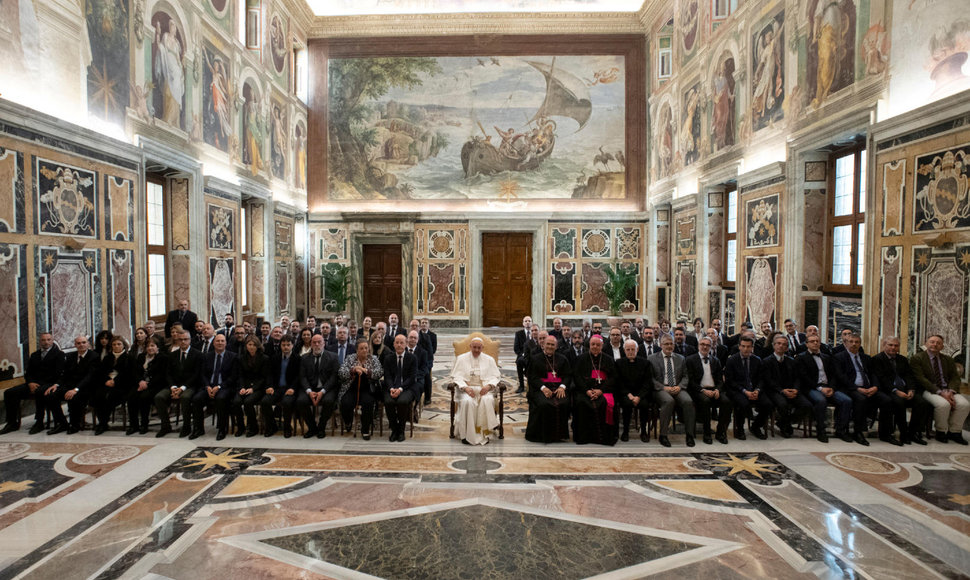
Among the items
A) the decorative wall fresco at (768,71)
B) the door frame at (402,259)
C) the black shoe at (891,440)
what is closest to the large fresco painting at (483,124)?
the door frame at (402,259)

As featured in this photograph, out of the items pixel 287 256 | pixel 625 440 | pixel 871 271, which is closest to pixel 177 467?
pixel 625 440

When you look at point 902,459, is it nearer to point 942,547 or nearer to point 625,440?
Result: point 942,547

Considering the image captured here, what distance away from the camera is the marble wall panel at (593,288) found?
1650 cm

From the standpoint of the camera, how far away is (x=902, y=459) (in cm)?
543

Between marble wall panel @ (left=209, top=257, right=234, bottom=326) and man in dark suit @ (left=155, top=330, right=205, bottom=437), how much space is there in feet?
14.2

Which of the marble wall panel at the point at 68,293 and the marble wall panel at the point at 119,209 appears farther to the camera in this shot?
the marble wall panel at the point at 119,209

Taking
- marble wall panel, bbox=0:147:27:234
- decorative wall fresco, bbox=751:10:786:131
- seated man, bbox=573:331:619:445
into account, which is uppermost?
decorative wall fresco, bbox=751:10:786:131

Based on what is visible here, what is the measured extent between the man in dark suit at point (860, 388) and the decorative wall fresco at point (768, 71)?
499cm

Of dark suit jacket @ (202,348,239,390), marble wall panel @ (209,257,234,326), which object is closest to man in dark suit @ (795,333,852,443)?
dark suit jacket @ (202,348,239,390)

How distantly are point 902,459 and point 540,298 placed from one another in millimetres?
11530

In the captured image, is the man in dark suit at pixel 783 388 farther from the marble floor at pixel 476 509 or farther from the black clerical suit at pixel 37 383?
the black clerical suit at pixel 37 383

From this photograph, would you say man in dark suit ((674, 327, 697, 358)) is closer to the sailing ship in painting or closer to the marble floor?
the marble floor

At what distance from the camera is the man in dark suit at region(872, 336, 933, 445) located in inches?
236

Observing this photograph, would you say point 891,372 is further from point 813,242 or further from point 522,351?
point 522,351
